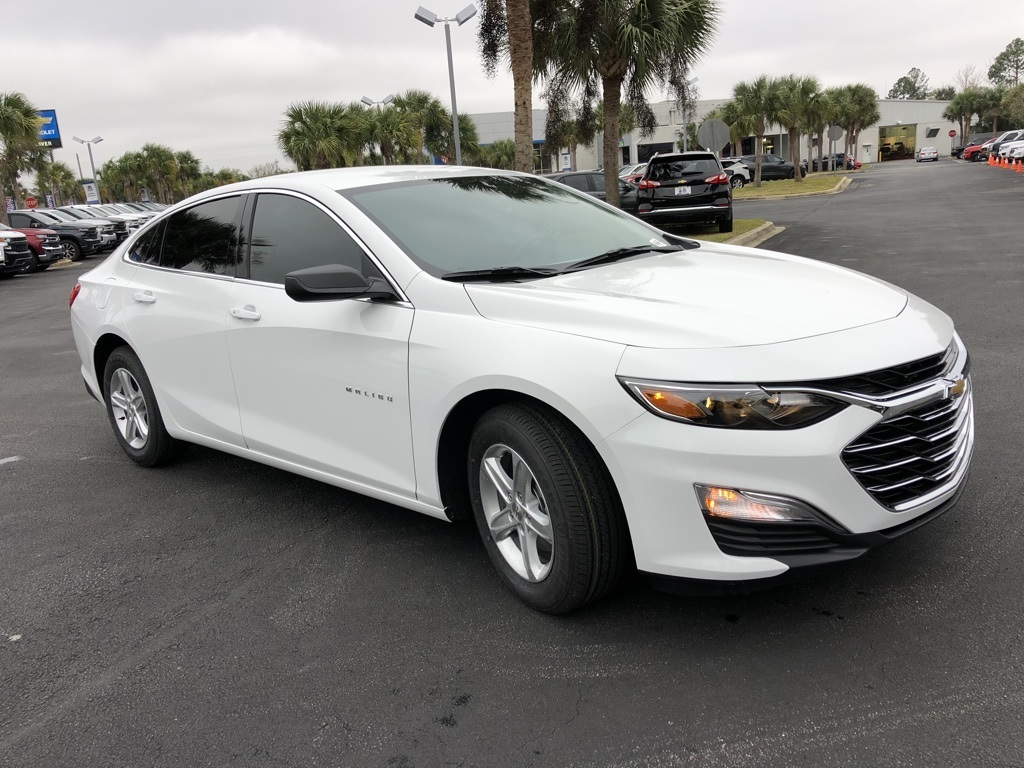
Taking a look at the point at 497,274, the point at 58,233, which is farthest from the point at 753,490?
the point at 58,233

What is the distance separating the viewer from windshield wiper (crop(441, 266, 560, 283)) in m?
3.23

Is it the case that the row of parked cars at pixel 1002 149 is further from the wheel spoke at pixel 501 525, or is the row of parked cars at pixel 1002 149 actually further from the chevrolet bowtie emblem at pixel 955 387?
the wheel spoke at pixel 501 525

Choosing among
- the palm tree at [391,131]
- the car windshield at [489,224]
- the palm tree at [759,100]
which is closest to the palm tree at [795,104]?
the palm tree at [759,100]

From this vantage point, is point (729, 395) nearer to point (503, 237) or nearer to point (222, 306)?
point (503, 237)

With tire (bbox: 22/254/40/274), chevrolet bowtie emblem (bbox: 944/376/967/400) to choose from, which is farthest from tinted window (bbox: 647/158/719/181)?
tire (bbox: 22/254/40/274)

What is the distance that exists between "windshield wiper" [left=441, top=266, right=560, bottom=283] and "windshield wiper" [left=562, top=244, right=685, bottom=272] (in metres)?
0.15

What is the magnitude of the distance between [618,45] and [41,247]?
16620 mm

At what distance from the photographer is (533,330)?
2.82m

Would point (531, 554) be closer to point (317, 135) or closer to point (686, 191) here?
point (686, 191)

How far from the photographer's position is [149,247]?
16.0ft

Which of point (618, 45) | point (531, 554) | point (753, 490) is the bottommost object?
point (531, 554)

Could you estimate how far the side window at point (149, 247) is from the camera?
4.79 meters

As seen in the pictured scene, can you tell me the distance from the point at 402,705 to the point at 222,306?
2.26 m

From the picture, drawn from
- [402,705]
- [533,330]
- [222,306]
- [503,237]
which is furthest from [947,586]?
[222,306]
